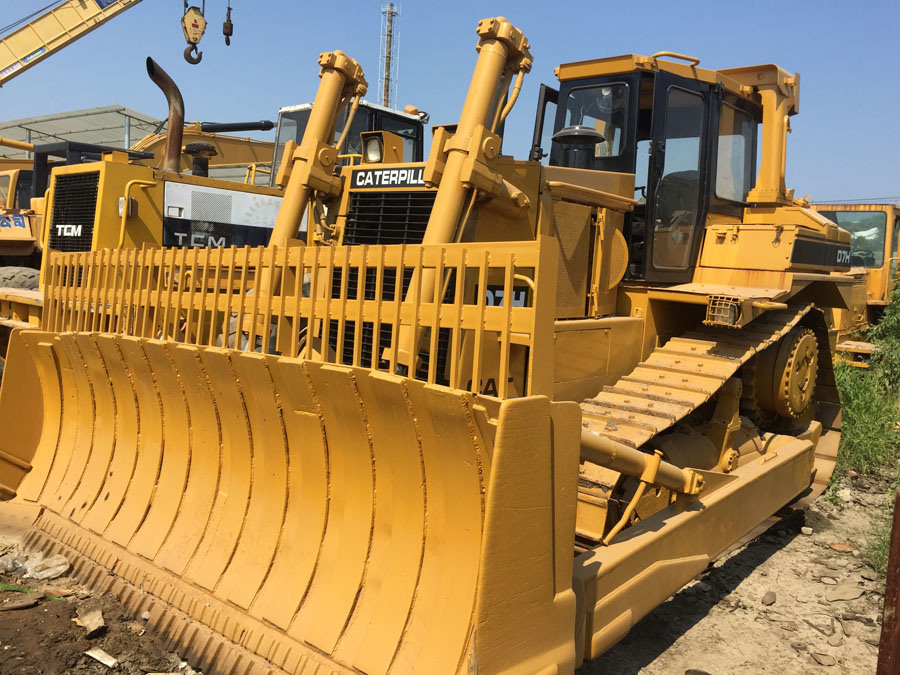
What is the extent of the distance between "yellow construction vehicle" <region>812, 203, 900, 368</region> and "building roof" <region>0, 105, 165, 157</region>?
1721cm

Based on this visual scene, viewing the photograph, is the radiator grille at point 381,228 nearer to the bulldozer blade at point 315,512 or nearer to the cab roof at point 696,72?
the bulldozer blade at point 315,512

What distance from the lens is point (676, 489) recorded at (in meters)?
3.69

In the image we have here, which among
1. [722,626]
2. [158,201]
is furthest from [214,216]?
[722,626]

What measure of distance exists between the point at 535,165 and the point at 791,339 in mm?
2527

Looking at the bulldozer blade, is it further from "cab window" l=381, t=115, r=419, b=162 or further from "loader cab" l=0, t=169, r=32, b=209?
"loader cab" l=0, t=169, r=32, b=209

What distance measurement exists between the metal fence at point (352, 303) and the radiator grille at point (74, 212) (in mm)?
3730

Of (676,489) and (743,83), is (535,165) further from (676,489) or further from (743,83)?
(743,83)

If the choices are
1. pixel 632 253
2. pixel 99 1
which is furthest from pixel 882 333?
pixel 99 1

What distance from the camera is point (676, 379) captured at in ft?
15.0

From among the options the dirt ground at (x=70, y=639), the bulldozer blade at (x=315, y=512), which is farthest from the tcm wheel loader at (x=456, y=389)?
the dirt ground at (x=70, y=639)

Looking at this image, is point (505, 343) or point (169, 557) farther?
point (169, 557)

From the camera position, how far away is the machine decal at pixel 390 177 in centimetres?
442

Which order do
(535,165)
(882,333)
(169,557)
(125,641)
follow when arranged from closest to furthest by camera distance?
(125,641)
(169,557)
(535,165)
(882,333)

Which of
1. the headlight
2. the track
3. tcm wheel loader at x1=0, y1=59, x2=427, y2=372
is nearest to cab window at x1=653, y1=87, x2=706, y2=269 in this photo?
the track
